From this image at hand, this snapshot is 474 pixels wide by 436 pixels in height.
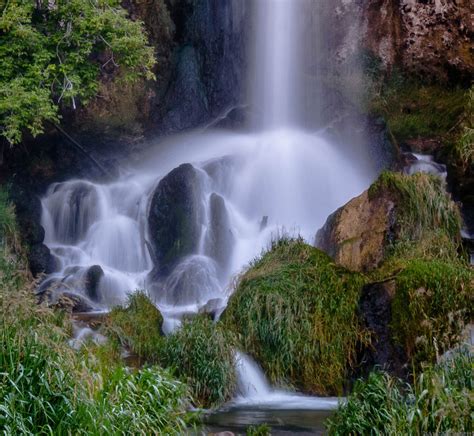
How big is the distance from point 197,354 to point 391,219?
510 centimetres

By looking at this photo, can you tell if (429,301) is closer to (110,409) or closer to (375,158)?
(110,409)

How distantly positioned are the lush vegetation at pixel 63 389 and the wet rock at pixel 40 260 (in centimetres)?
884

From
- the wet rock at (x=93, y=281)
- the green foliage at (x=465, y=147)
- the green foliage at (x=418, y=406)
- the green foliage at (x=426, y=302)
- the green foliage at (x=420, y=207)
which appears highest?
the green foliage at (x=465, y=147)

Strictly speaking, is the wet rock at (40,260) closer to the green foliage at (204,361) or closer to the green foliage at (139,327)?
the green foliage at (139,327)

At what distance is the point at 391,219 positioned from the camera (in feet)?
43.3

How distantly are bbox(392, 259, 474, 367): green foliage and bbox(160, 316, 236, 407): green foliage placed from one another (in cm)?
269

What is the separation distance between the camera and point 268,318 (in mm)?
11266

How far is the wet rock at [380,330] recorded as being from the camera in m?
10.8

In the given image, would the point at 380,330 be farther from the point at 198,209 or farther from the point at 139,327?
the point at 198,209

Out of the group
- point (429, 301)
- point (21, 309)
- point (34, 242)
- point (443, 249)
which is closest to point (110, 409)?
point (21, 309)

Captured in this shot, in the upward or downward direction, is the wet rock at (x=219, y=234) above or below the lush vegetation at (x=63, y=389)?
above

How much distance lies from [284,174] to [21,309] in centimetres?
1349

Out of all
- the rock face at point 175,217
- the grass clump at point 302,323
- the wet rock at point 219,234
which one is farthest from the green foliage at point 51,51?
the grass clump at point 302,323

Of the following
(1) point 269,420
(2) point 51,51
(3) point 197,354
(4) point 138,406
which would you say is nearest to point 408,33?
(2) point 51,51
